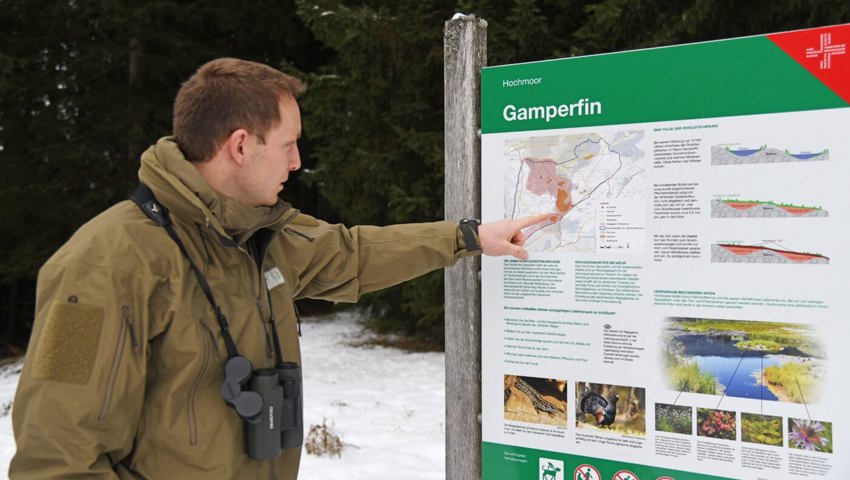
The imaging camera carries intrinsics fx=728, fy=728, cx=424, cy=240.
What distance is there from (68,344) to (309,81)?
26.6 ft

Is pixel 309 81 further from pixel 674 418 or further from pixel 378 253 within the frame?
pixel 674 418

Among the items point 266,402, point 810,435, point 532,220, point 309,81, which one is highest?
point 309,81

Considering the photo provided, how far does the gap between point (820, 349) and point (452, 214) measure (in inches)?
56.3

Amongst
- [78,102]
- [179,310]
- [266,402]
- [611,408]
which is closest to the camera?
[179,310]

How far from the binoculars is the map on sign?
1.10 meters

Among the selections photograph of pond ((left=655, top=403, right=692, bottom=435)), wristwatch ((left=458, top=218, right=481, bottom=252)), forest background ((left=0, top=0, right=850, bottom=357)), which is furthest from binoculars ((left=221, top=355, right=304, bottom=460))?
forest background ((left=0, top=0, right=850, bottom=357))

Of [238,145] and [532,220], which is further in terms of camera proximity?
[532,220]

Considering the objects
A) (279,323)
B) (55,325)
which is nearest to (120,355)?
(55,325)

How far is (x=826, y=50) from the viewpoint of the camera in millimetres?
2240

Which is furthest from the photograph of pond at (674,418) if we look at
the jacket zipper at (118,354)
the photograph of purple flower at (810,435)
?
the jacket zipper at (118,354)

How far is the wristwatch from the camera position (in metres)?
2.80

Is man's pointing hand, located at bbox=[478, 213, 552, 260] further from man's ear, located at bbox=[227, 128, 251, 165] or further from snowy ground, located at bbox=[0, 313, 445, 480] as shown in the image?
snowy ground, located at bbox=[0, 313, 445, 480]

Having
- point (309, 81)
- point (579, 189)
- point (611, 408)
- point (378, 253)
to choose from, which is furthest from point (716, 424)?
point (309, 81)

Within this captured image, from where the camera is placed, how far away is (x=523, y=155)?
112 inches
